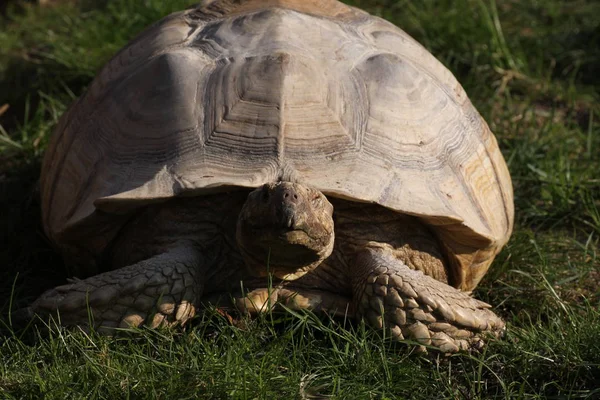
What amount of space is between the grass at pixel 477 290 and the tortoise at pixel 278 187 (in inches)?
5.8

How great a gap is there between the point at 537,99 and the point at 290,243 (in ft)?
11.0

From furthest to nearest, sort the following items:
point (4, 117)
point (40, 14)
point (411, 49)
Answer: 1. point (40, 14)
2. point (4, 117)
3. point (411, 49)

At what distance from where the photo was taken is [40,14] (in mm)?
7145

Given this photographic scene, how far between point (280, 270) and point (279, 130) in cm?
54

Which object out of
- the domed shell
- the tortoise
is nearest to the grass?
the tortoise

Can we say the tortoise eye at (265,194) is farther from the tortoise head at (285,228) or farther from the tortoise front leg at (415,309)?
the tortoise front leg at (415,309)

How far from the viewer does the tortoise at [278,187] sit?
350cm

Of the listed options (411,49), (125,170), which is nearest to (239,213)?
(125,170)

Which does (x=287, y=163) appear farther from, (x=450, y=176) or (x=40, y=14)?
(x=40, y=14)

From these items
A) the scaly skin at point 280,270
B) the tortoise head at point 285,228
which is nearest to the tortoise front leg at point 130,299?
the scaly skin at point 280,270

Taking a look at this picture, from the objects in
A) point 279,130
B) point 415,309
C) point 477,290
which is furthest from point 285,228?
point 477,290

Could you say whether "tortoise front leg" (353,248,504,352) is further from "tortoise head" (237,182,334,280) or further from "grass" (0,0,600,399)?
"tortoise head" (237,182,334,280)

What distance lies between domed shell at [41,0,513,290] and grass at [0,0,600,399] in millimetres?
438

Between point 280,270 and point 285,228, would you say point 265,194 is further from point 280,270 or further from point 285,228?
point 280,270
